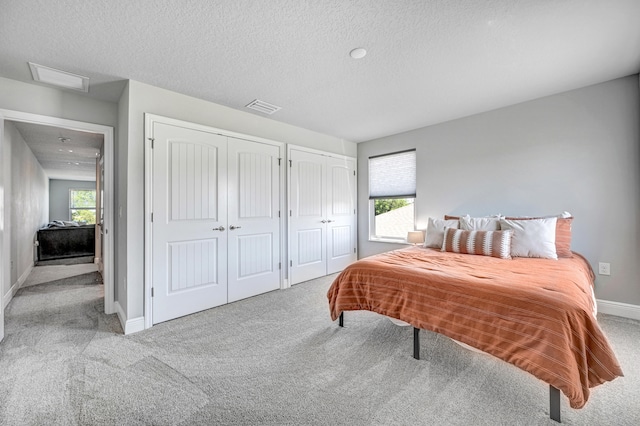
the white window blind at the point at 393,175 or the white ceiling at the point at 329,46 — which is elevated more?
the white ceiling at the point at 329,46

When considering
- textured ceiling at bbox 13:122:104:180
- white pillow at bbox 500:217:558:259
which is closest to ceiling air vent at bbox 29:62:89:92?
textured ceiling at bbox 13:122:104:180

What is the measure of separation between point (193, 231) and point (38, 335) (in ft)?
5.06

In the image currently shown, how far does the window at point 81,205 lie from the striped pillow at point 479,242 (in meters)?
11.5

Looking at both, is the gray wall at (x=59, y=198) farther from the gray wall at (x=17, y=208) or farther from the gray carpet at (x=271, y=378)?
the gray carpet at (x=271, y=378)

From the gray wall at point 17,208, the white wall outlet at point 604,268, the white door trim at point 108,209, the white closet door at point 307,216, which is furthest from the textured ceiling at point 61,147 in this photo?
the white wall outlet at point 604,268

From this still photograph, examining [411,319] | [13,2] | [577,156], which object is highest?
[13,2]

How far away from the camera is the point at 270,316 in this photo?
9.05 ft

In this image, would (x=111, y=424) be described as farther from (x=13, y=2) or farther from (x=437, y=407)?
(x=13, y=2)

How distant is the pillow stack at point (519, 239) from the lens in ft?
8.28

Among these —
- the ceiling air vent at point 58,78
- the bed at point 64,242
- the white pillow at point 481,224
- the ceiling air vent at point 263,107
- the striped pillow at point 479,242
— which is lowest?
the bed at point 64,242

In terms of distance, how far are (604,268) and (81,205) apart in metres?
13.3

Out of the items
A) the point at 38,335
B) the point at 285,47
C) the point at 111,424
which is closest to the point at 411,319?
the point at 111,424

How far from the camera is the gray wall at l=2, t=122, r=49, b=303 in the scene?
3240mm

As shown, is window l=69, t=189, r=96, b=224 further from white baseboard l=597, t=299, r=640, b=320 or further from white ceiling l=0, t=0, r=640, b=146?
white baseboard l=597, t=299, r=640, b=320
